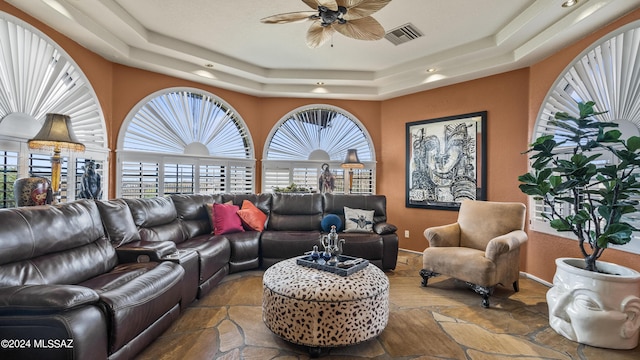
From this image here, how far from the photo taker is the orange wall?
3494 millimetres

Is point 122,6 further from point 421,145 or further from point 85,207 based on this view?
point 421,145

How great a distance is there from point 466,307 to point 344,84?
3.84 metres

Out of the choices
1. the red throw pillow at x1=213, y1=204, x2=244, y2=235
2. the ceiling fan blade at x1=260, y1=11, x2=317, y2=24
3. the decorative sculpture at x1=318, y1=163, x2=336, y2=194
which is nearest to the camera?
the ceiling fan blade at x1=260, y1=11, x2=317, y2=24

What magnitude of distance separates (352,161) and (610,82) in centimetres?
329

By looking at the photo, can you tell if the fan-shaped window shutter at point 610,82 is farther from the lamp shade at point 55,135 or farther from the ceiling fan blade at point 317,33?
the lamp shade at point 55,135

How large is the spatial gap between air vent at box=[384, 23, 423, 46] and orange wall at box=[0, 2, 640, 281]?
137 centimetres

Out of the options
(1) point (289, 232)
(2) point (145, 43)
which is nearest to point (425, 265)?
(1) point (289, 232)

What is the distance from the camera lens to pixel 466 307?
2.88 m

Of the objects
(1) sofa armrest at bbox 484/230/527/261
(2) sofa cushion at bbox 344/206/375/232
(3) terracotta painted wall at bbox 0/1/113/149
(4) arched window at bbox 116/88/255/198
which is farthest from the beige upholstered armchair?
(3) terracotta painted wall at bbox 0/1/113/149

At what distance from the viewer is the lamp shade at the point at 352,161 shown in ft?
17.0

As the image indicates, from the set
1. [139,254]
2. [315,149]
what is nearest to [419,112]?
A: [315,149]

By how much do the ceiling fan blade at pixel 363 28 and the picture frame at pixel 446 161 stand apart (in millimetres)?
A: 2507

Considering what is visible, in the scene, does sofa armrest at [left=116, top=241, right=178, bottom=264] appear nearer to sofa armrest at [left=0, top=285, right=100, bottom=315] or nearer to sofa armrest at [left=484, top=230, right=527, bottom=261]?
sofa armrest at [left=0, top=285, right=100, bottom=315]

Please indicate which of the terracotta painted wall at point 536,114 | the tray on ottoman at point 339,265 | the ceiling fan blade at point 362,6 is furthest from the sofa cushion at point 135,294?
the terracotta painted wall at point 536,114
